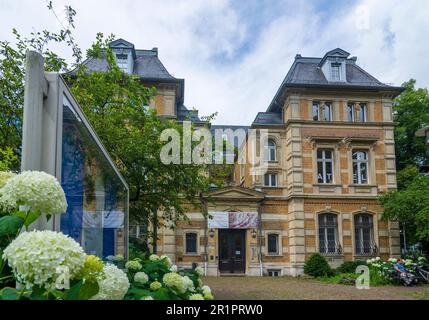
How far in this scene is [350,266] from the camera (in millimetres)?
21812

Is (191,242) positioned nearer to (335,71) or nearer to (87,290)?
(335,71)

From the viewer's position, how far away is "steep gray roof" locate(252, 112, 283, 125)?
83.0 ft

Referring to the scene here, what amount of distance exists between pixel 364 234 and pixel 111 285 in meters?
23.7

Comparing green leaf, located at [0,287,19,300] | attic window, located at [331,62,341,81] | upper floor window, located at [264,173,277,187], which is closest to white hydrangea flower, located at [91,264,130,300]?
green leaf, located at [0,287,19,300]

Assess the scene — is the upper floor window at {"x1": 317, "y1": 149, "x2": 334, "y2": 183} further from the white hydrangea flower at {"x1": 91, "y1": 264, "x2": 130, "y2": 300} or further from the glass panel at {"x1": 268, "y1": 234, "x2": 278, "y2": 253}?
the white hydrangea flower at {"x1": 91, "y1": 264, "x2": 130, "y2": 300}

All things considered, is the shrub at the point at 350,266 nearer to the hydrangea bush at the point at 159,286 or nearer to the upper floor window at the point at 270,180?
the upper floor window at the point at 270,180

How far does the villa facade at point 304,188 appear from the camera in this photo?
23344 millimetres

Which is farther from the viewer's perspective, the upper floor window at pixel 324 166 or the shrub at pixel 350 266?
the upper floor window at pixel 324 166

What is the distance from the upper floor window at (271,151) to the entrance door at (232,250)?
4417 mm

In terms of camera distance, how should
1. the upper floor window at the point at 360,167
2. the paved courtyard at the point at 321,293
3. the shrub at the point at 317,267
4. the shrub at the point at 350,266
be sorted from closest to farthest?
Answer: the paved courtyard at the point at 321,293, the shrub at the point at 317,267, the shrub at the point at 350,266, the upper floor window at the point at 360,167

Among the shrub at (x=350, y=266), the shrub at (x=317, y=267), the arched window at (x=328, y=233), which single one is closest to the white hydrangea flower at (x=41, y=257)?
the shrub at (x=317, y=267)

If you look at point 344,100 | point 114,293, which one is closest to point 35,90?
point 114,293

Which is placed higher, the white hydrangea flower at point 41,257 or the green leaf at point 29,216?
the green leaf at point 29,216

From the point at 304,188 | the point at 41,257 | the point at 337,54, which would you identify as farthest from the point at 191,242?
the point at 41,257
